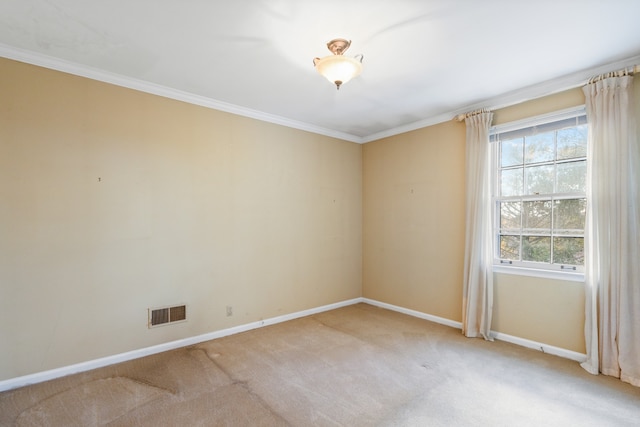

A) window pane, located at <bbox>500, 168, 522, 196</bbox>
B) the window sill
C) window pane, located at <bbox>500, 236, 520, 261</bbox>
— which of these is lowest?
the window sill

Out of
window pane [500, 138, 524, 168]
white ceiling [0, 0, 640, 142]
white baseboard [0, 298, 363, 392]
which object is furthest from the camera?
window pane [500, 138, 524, 168]

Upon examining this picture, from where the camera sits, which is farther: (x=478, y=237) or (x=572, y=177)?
(x=478, y=237)

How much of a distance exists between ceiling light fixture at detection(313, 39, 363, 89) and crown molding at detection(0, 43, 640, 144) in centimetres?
171

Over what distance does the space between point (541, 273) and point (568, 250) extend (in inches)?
13.1

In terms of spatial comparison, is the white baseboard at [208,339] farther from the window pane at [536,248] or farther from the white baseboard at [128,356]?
the window pane at [536,248]

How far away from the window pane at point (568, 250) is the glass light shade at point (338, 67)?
2.68m

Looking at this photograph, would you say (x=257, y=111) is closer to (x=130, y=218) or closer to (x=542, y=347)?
(x=130, y=218)

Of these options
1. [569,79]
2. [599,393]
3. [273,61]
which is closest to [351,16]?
[273,61]

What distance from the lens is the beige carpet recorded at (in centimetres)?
211

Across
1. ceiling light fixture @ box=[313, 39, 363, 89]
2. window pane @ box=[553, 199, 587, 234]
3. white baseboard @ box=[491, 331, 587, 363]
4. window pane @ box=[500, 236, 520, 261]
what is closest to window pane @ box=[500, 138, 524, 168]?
window pane @ box=[553, 199, 587, 234]

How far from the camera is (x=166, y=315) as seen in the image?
3.20 meters

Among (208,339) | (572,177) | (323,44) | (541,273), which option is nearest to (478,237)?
(541,273)

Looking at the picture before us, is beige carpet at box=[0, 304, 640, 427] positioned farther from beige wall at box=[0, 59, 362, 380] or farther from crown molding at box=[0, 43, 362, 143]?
crown molding at box=[0, 43, 362, 143]

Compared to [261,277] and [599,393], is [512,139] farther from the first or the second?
[261,277]
